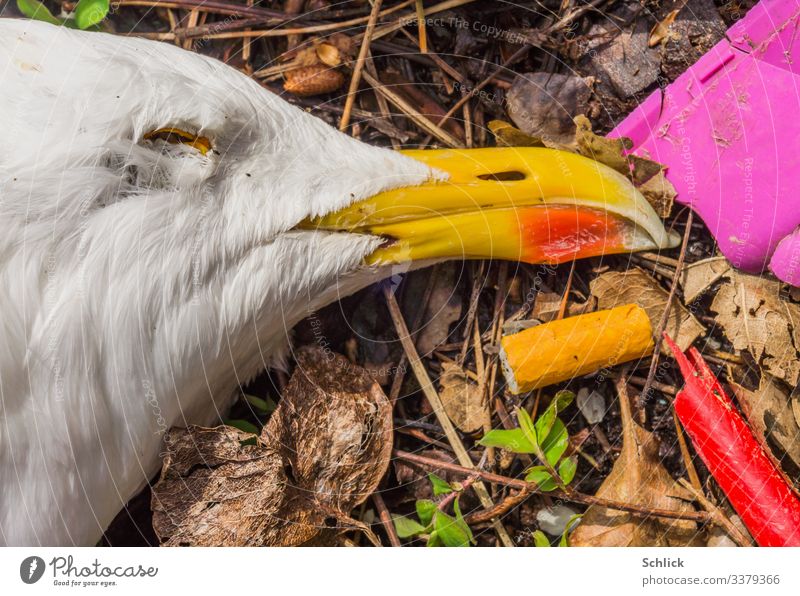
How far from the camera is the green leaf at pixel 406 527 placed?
116 centimetres

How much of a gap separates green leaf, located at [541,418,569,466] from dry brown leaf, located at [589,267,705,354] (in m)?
0.21

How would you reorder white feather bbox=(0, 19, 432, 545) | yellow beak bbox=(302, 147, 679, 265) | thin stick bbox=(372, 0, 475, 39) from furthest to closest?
thin stick bbox=(372, 0, 475, 39)
yellow beak bbox=(302, 147, 679, 265)
white feather bbox=(0, 19, 432, 545)

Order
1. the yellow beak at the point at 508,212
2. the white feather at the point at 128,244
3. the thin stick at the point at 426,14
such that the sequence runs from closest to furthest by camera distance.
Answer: the white feather at the point at 128,244 < the yellow beak at the point at 508,212 < the thin stick at the point at 426,14

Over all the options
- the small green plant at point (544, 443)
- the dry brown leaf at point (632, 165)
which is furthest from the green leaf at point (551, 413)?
the dry brown leaf at point (632, 165)

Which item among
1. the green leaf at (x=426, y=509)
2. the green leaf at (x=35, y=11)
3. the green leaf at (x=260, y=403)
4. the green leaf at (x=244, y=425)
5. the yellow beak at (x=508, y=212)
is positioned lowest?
the green leaf at (x=426, y=509)

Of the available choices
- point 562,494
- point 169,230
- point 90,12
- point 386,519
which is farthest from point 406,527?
point 90,12

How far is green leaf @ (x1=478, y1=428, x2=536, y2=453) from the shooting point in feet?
3.63

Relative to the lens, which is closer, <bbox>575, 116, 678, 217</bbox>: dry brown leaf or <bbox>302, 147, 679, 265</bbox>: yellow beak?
<bbox>302, 147, 679, 265</bbox>: yellow beak

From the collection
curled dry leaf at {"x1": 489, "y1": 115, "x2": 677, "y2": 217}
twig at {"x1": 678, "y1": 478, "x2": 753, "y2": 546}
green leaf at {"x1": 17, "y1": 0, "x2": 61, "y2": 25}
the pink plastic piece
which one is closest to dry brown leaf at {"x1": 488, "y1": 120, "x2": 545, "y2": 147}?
curled dry leaf at {"x1": 489, "y1": 115, "x2": 677, "y2": 217}

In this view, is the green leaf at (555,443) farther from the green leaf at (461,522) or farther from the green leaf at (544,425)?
the green leaf at (461,522)

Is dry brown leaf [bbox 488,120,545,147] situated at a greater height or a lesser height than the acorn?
lesser

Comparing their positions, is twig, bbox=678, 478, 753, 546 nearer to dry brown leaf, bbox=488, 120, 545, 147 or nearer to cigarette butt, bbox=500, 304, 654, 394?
cigarette butt, bbox=500, 304, 654, 394

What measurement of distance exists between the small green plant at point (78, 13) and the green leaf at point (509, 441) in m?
0.92

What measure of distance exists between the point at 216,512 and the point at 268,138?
23.2 inches
